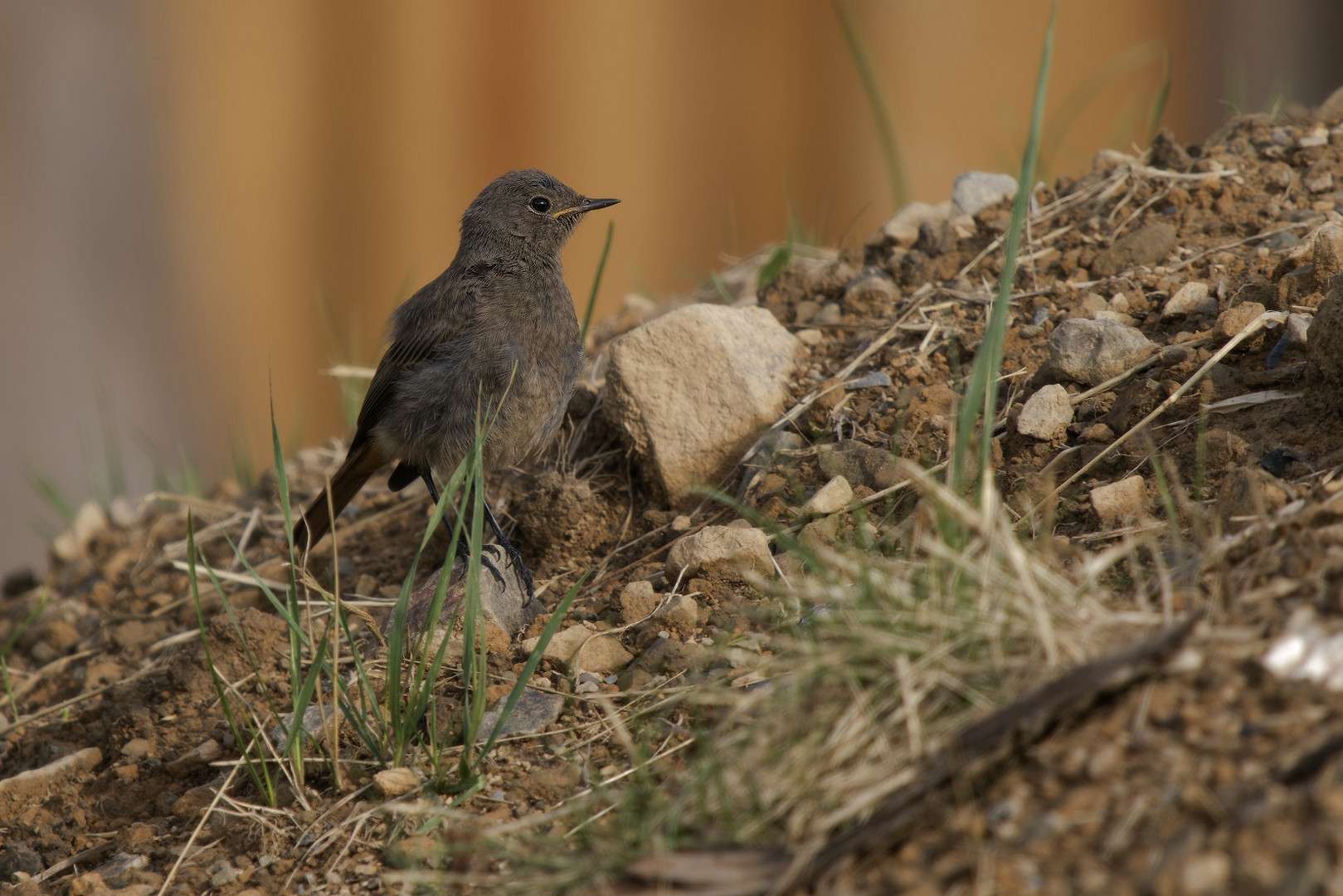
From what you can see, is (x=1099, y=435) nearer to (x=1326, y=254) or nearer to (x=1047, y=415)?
(x=1047, y=415)

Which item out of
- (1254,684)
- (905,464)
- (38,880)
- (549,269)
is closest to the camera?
(1254,684)

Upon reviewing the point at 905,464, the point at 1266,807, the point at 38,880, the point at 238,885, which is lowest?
the point at 38,880

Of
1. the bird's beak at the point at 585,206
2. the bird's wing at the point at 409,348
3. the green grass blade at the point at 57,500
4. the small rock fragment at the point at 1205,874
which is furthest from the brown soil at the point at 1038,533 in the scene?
the bird's beak at the point at 585,206

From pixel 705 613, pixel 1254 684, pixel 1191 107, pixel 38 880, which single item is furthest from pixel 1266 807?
pixel 1191 107

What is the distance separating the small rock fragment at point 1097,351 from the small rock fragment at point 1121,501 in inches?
21.9

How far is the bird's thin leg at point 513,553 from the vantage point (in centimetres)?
370

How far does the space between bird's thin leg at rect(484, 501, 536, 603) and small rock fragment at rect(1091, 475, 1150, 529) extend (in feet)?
5.56

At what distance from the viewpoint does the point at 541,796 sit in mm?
2555

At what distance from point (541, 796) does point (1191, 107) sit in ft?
23.0

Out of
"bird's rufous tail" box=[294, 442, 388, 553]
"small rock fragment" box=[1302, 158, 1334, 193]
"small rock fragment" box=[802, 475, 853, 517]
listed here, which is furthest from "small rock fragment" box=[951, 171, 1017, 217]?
"bird's rufous tail" box=[294, 442, 388, 553]

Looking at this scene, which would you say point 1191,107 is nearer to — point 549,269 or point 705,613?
point 549,269

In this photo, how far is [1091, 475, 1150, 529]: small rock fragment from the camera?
2.74 metres

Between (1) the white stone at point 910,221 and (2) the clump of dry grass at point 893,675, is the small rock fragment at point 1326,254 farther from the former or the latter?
(2) the clump of dry grass at point 893,675

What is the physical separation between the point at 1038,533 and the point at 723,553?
0.84 m
